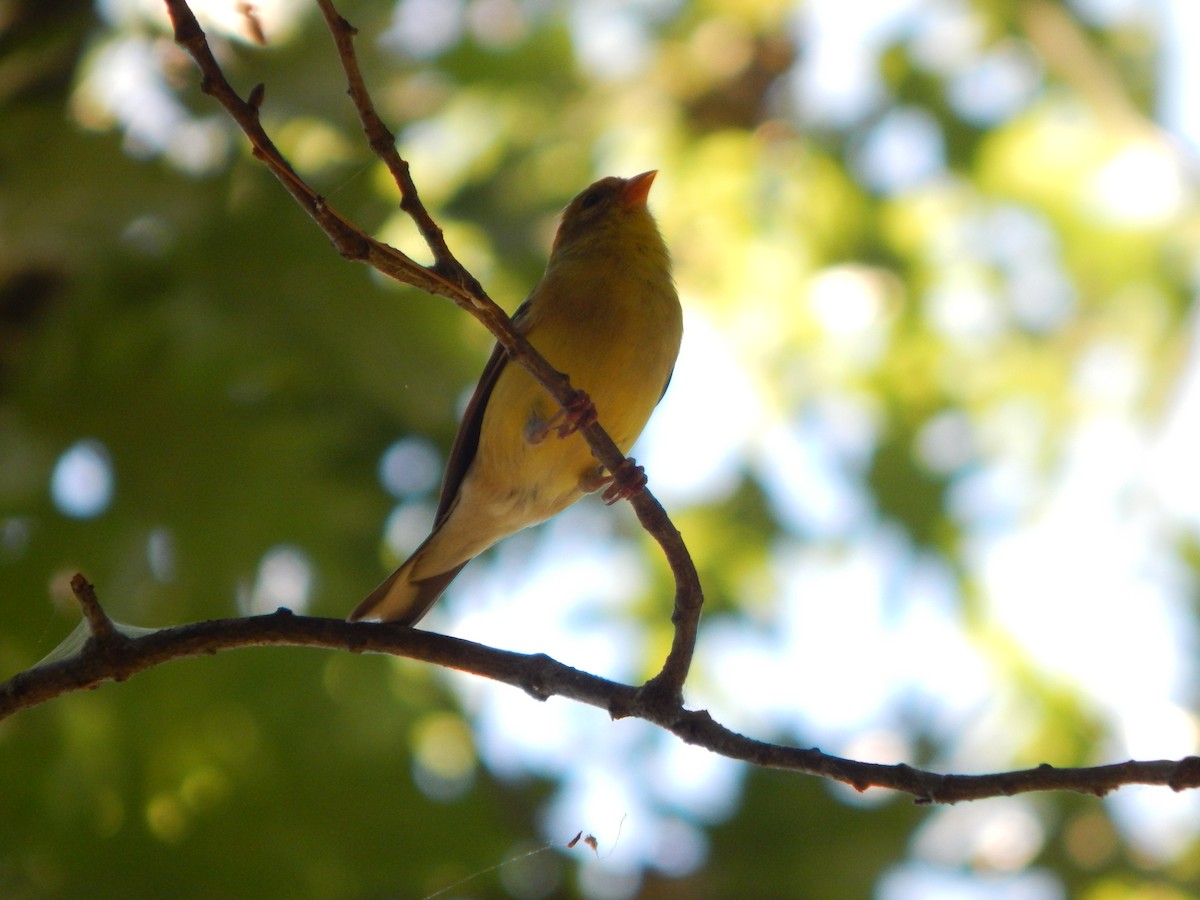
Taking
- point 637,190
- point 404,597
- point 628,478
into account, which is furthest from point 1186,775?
point 637,190

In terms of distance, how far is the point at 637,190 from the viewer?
6141 mm

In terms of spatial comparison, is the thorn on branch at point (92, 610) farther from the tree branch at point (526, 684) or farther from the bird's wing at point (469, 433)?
the bird's wing at point (469, 433)

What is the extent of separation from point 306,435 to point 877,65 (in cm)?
578

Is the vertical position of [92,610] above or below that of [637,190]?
below

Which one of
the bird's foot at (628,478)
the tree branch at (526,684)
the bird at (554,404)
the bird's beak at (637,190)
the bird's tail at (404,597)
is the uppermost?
the bird's beak at (637,190)

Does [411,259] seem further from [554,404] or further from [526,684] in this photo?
[554,404]

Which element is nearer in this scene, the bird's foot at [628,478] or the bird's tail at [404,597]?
the bird's foot at [628,478]

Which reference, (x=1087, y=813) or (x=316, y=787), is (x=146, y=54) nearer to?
(x=316, y=787)

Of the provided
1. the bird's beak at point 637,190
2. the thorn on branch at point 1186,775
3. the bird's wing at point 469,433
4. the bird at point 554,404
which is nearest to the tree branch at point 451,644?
the thorn on branch at point 1186,775

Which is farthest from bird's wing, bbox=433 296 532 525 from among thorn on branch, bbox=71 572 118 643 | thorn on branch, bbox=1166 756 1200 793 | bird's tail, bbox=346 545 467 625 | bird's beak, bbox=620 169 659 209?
thorn on branch, bbox=1166 756 1200 793

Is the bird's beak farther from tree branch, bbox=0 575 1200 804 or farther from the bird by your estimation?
tree branch, bbox=0 575 1200 804

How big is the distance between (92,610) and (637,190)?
384 cm

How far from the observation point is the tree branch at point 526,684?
9.12 ft

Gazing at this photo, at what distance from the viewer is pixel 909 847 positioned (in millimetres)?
7625
